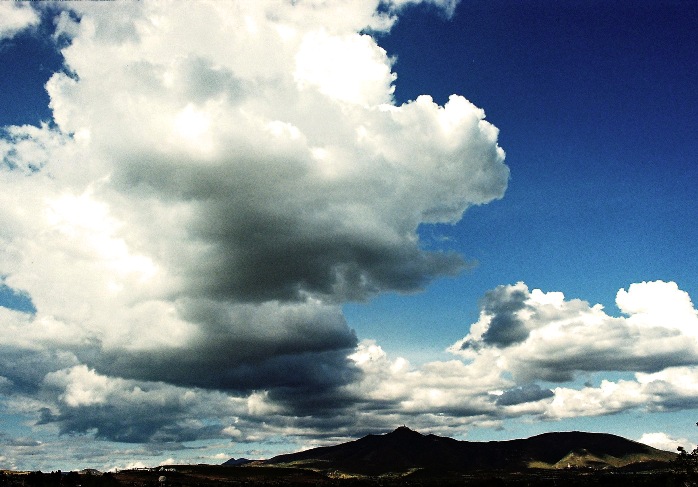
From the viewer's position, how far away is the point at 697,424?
11794 cm

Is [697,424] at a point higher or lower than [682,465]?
higher

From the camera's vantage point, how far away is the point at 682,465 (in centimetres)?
12262

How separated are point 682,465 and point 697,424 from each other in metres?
11.6
